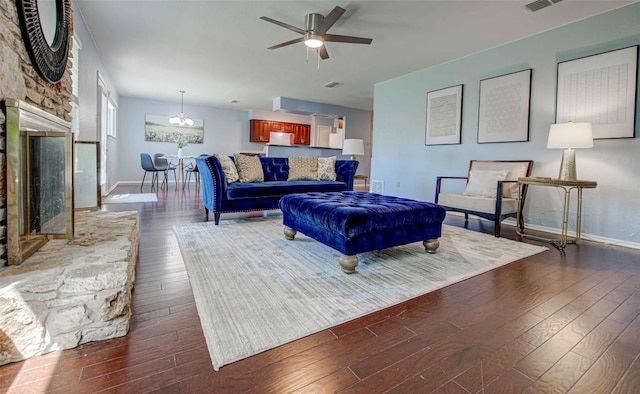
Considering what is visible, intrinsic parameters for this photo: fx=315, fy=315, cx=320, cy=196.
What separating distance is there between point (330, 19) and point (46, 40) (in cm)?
232

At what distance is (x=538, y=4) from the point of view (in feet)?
10.4

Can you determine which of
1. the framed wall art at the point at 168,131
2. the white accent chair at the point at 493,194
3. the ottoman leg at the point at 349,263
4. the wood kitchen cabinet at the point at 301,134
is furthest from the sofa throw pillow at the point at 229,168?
the wood kitchen cabinet at the point at 301,134

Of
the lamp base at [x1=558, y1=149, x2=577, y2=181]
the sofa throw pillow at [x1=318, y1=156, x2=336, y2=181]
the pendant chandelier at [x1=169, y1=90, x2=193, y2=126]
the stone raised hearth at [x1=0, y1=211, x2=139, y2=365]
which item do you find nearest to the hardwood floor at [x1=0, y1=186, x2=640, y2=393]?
the stone raised hearth at [x1=0, y1=211, x2=139, y2=365]

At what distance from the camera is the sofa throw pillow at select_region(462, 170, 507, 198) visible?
150 inches

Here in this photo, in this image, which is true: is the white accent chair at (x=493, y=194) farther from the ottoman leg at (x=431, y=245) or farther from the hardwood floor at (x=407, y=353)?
the hardwood floor at (x=407, y=353)

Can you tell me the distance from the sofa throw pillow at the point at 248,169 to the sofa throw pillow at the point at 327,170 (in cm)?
92

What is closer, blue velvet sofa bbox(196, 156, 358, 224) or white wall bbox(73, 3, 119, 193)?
blue velvet sofa bbox(196, 156, 358, 224)

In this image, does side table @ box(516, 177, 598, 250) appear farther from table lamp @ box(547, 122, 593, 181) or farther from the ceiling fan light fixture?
the ceiling fan light fixture

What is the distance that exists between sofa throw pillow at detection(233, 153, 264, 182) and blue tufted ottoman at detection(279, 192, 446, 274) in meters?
1.53

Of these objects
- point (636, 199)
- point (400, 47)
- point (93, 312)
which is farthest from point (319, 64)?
point (93, 312)

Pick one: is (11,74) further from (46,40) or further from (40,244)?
(40,244)

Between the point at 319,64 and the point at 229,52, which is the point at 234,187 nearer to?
the point at 229,52

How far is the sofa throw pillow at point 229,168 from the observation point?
392 centimetres

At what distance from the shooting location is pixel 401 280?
2.06 meters
